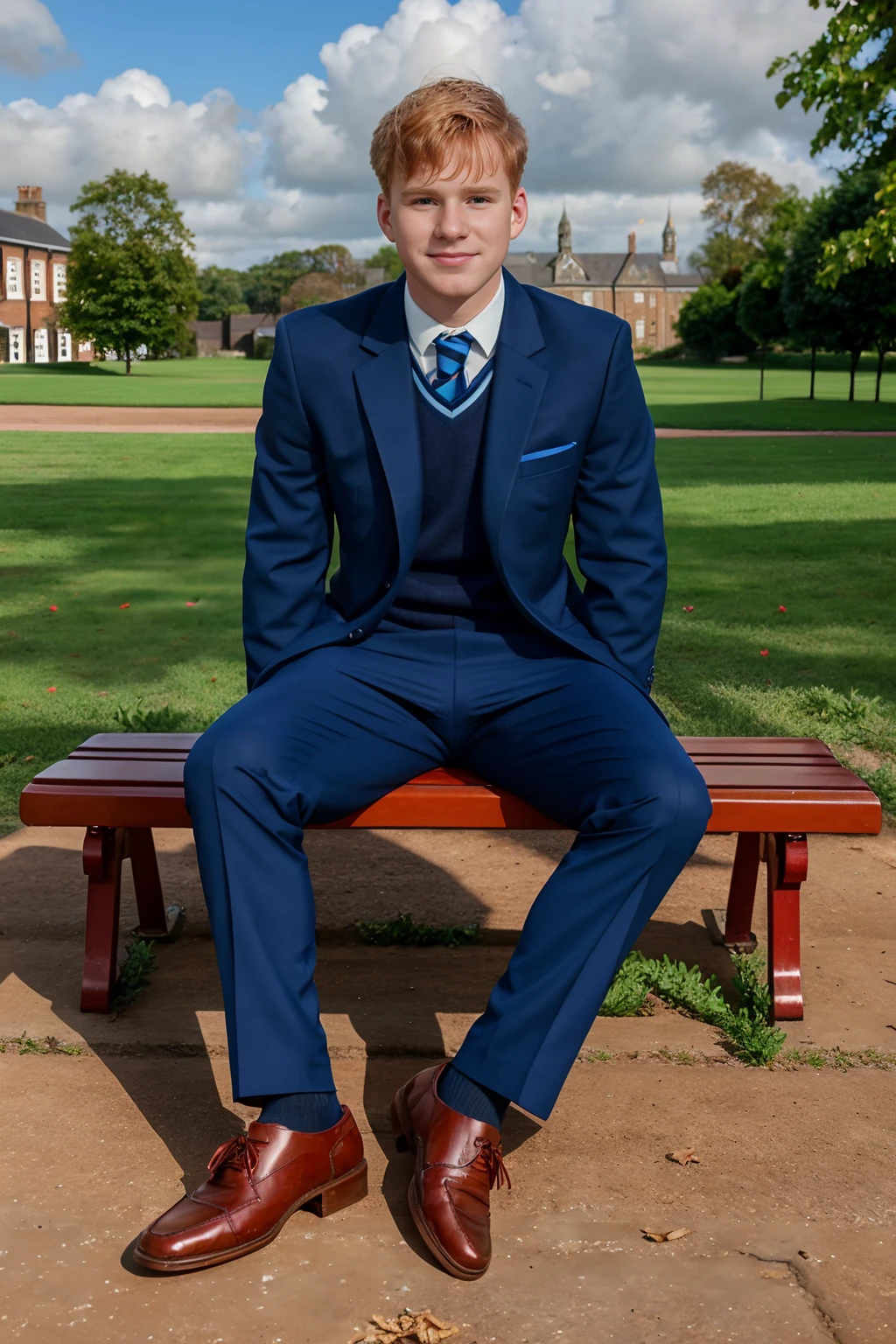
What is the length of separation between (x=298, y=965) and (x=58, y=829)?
2387 mm

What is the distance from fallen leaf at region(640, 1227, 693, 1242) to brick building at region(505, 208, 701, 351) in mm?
143414

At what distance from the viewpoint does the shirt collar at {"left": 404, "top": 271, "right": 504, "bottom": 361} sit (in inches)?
120

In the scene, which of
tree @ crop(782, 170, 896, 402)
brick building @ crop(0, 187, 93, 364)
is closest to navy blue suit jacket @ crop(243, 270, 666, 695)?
tree @ crop(782, 170, 896, 402)

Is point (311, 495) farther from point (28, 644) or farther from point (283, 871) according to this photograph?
point (28, 644)

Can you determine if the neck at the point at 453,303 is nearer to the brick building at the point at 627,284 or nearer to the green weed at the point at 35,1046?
the green weed at the point at 35,1046

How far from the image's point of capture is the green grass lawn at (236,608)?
230 inches

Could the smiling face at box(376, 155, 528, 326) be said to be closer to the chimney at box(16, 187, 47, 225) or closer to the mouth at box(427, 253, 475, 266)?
the mouth at box(427, 253, 475, 266)

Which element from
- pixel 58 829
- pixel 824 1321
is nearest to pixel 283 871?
pixel 824 1321

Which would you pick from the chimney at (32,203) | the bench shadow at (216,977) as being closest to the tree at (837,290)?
the bench shadow at (216,977)

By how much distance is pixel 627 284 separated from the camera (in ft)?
467

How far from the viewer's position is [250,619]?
312 cm

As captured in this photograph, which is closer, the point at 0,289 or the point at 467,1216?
the point at 467,1216

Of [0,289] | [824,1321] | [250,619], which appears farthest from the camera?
[0,289]

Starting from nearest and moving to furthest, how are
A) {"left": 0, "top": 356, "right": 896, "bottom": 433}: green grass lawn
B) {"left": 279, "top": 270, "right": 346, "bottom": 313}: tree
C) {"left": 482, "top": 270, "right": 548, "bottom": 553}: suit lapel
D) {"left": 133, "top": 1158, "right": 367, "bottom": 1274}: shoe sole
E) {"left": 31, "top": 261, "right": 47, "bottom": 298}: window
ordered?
1. {"left": 133, "top": 1158, "right": 367, "bottom": 1274}: shoe sole
2. {"left": 482, "top": 270, "right": 548, "bottom": 553}: suit lapel
3. {"left": 0, "top": 356, "right": 896, "bottom": 433}: green grass lawn
4. {"left": 279, "top": 270, "right": 346, "bottom": 313}: tree
5. {"left": 31, "top": 261, "right": 47, "bottom": 298}: window
